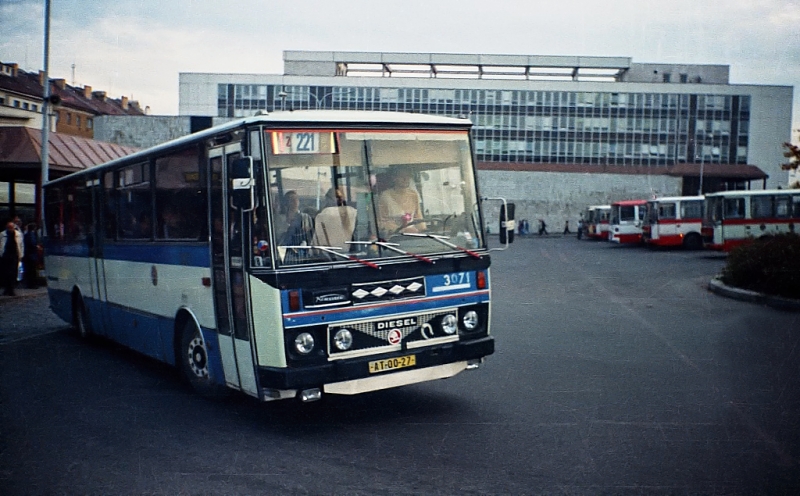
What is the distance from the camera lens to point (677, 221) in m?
45.0

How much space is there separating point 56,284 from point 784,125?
105m

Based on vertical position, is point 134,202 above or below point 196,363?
above

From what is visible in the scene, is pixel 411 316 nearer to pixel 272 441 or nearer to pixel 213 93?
pixel 272 441

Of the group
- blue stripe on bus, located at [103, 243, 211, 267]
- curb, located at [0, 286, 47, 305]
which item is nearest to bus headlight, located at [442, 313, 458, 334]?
blue stripe on bus, located at [103, 243, 211, 267]

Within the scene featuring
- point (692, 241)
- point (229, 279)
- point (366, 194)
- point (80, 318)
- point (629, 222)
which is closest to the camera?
point (366, 194)

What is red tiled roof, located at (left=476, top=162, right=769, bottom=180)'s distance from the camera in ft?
327

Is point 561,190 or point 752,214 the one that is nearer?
point 752,214

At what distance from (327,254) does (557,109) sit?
99792 millimetres

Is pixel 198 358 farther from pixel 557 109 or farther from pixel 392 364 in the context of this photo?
pixel 557 109

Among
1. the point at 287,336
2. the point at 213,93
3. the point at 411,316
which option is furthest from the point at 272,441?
the point at 213,93

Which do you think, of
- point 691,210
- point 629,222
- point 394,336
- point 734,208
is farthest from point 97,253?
point 629,222

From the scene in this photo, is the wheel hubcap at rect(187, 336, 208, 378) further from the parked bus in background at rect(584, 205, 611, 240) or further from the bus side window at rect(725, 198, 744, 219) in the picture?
the parked bus in background at rect(584, 205, 611, 240)

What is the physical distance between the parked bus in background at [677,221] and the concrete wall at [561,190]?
163ft

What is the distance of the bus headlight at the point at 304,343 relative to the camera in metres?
6.92
